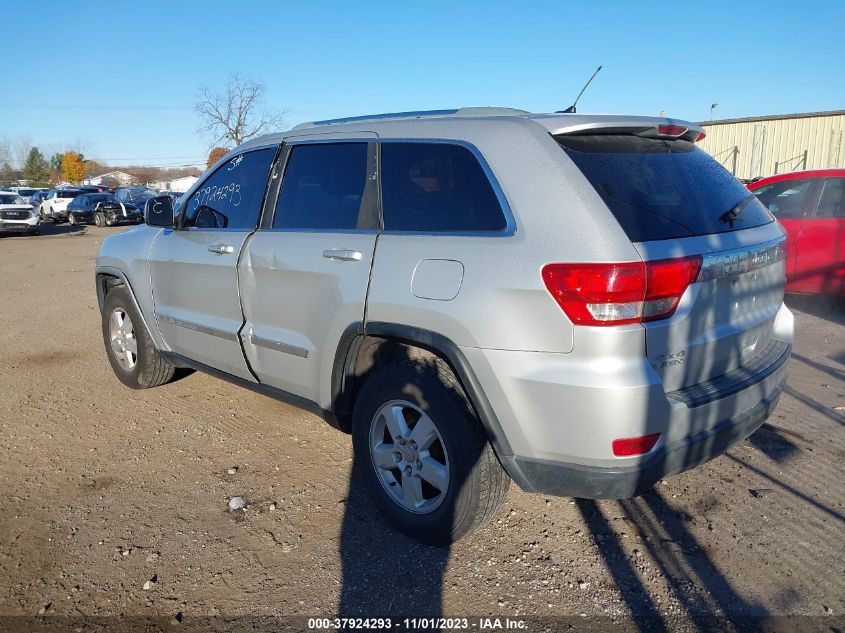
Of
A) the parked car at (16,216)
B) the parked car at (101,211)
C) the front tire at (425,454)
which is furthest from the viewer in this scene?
the parked car at (101,211)

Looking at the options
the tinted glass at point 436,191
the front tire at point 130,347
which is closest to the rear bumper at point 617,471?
the tinted glass at point 436,191

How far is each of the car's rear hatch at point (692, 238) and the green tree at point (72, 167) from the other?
104295 mm

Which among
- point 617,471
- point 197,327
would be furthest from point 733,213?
point 197,327

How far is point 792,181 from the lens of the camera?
24.7ft

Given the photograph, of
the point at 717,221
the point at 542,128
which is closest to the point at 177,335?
the point at 542,128

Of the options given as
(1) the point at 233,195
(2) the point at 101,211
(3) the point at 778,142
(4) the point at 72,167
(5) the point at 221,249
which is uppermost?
(4) the point at 72,167

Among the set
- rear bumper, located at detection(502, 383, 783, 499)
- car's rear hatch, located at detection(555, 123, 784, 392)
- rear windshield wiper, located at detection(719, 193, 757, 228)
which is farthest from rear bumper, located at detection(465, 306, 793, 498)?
rear windshield wiper, located at detection(719, 193, 757, 228)

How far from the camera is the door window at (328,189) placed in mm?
3234

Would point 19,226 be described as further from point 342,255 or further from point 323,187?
point 342,255

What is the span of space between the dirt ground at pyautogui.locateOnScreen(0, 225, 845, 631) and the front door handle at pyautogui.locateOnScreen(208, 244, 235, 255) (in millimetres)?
1241

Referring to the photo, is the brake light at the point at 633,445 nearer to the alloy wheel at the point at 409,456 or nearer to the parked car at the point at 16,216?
the alloy wheel at the point at 409,456

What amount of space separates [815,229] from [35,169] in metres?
95.0

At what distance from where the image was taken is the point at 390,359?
3.13 metres

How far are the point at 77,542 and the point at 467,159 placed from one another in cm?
256
